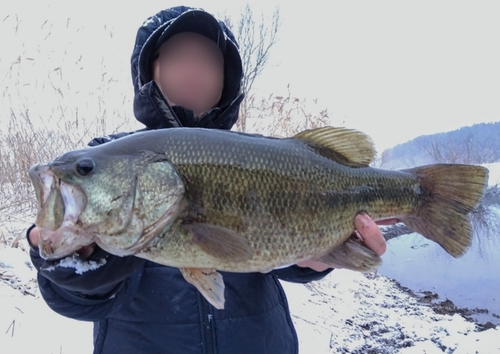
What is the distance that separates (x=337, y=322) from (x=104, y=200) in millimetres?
5304

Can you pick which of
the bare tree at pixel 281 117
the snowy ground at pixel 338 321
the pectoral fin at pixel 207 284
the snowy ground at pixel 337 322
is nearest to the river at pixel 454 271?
the snowy ground at pixel 338 321

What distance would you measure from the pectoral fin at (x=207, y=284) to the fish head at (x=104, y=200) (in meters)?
0.21

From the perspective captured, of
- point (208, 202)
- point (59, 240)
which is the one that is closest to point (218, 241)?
point (208, 202)

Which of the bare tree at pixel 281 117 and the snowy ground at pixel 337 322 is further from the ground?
the bare tree at pixel 281 117

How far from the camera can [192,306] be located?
190 cm

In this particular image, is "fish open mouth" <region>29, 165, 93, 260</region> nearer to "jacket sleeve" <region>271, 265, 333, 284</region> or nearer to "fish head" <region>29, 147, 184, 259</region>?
"fish head" <region>29, 147, 184, 259</region>

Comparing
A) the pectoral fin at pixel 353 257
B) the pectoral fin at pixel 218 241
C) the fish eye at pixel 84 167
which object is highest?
the fish eye at pixel 84 167

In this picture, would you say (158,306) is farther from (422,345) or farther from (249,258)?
(422,345)

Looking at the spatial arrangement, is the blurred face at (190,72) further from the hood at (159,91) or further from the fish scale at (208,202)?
the fish scale at (208,202)

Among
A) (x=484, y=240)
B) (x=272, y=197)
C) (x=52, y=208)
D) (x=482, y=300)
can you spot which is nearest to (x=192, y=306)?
(x=272, y=197)

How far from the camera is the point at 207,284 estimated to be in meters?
1.60

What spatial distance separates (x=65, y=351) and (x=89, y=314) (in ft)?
5.97

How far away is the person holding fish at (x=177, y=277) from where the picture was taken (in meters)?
1.67

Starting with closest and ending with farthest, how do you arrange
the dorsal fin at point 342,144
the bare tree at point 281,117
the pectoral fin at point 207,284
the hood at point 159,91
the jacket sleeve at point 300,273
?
the pectoral fin at point 207,284
the dorsal fin at point 342,144
the jacket sleeve at point 300,273
the hood at point 159,91
the bare tree at point 281,117
